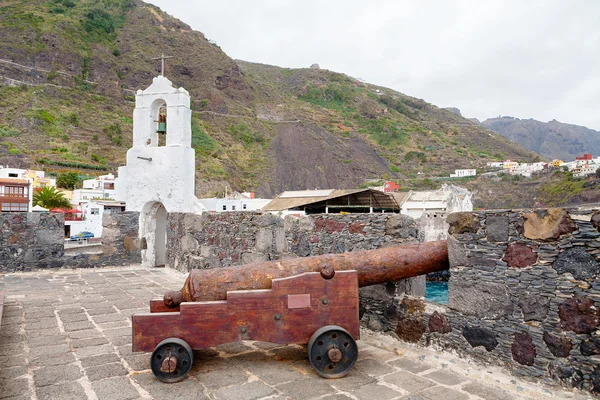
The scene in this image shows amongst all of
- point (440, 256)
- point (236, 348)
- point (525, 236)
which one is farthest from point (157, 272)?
point (525, 236)

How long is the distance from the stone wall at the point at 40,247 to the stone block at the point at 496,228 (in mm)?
8226

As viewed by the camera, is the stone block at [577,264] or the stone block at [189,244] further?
the stone block at [189,244]

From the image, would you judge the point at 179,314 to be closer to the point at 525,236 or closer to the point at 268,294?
the point at 268,294

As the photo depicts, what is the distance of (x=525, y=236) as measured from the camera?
2.71 m

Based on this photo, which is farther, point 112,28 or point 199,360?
point 112,28

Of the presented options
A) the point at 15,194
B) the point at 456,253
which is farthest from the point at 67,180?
the point at 456,253

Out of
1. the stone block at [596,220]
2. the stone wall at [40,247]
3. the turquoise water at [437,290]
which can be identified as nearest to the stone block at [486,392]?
the stone block at [596,220]

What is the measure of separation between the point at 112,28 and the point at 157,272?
8405 centimetres

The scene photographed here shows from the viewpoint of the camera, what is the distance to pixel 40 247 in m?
8.21

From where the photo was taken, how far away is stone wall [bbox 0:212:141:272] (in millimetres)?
7977

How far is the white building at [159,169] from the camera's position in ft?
32.5

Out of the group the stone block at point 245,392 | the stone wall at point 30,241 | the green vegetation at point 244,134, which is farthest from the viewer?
the green vegetation at point 244,134

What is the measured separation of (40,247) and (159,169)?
10.2 feet

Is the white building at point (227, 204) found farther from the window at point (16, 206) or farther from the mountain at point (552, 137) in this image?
the mountain at point (552, 137)
